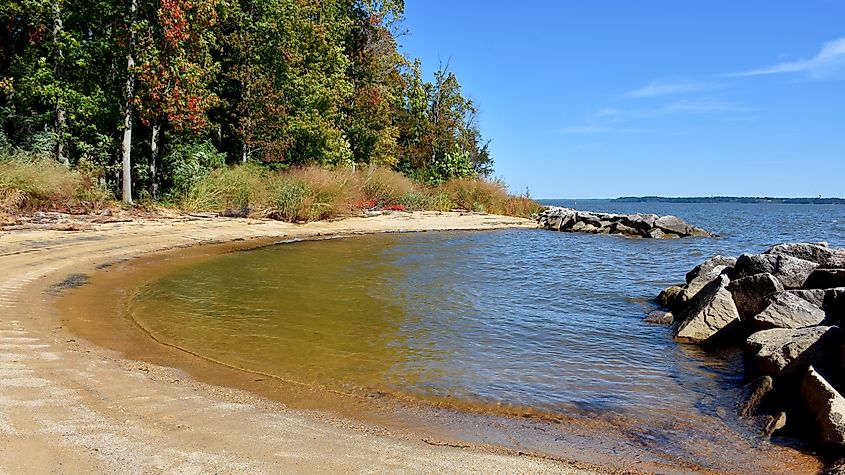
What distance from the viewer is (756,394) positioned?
4598mm

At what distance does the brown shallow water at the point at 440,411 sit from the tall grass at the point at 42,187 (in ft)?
30.7

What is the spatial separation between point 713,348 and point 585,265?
24.1 feet

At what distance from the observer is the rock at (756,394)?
442cm

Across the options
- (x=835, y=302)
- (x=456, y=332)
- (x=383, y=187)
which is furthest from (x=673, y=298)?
(x=383, y=187)

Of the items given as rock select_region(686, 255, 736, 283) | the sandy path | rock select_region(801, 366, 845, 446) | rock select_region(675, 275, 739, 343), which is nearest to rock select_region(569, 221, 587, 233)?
→ rock select_region(686, 255, 736, 283)

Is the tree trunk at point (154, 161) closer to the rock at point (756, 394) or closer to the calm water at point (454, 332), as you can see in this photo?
the calm water at point (454, 332)

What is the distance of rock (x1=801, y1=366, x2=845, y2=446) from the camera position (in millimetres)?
3522

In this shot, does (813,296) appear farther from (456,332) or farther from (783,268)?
(456,332)

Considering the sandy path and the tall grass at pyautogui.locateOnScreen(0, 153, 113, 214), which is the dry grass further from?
the sandy path

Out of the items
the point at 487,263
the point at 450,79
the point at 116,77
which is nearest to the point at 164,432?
the point at 487,263

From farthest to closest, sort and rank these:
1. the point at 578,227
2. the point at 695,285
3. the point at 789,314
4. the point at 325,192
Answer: the point at 578,227, the point at 325,192, the point at 695,285, the point at 789,314

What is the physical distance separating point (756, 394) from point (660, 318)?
3240mm

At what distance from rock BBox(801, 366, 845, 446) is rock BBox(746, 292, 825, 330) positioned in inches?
81.0

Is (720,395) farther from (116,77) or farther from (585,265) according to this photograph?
(116,77)
